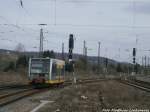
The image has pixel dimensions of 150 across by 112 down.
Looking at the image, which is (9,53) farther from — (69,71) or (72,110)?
(72,110)

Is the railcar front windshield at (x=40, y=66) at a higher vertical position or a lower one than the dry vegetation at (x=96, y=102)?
higher

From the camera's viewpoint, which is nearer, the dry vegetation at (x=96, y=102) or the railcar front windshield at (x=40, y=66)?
the dry vegetation at (x=96, y=102)

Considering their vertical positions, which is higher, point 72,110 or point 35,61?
point 35,61

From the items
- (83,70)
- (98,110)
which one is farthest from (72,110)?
(83,70)

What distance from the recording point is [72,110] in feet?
60.2

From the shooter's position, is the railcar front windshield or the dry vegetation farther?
the railcar front windshield

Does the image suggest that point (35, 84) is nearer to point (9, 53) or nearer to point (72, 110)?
point (72, 110)

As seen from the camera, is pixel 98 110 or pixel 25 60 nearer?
pixel 98 110

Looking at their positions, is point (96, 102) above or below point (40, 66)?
below

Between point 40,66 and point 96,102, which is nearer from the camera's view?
point 96,102

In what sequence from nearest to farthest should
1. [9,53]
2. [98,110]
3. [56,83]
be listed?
1. [98,110]
2. [56,83]
3. [9,53]

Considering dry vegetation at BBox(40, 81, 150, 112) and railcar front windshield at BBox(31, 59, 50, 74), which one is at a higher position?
railcar front windshield at BBox(31, 59, 50, 74)

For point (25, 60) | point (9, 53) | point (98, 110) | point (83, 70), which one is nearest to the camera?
point (98, 110)

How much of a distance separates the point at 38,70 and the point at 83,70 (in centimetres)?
8910
